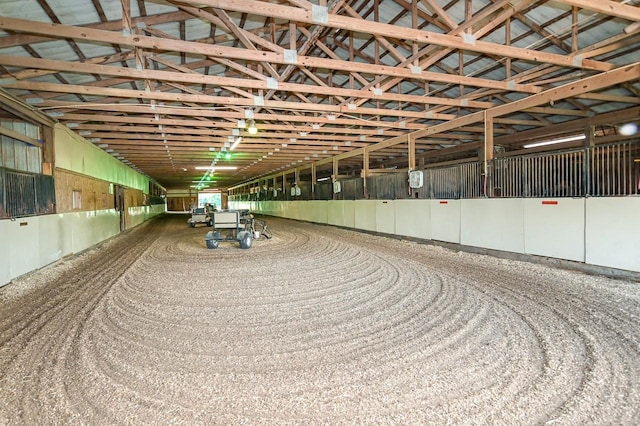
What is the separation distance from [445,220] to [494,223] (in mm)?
1450

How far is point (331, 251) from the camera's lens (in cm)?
774

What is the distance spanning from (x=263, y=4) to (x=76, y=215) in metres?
7.19

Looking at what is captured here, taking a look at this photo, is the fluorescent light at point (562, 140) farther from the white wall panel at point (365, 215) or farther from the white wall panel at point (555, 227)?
the white wall panel at point (365, 215)

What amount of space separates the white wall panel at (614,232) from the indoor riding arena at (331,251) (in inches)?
1.0

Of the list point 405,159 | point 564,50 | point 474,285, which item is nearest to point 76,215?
point 474,285

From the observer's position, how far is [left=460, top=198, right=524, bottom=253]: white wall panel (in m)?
6.39

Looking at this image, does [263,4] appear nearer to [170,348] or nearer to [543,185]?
[170,348]

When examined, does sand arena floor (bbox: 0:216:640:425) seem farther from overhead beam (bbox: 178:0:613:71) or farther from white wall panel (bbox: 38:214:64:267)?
overhead beam (bbox: 178:0:613:71)

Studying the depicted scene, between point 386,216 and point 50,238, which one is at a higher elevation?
point 386,216

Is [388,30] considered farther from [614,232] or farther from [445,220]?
[445,220]

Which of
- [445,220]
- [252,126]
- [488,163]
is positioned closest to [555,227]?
[488,163]

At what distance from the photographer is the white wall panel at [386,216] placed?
10.3 meters

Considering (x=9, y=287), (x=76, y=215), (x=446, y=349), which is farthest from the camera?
(x=76, y=215)

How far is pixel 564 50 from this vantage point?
5.70m
